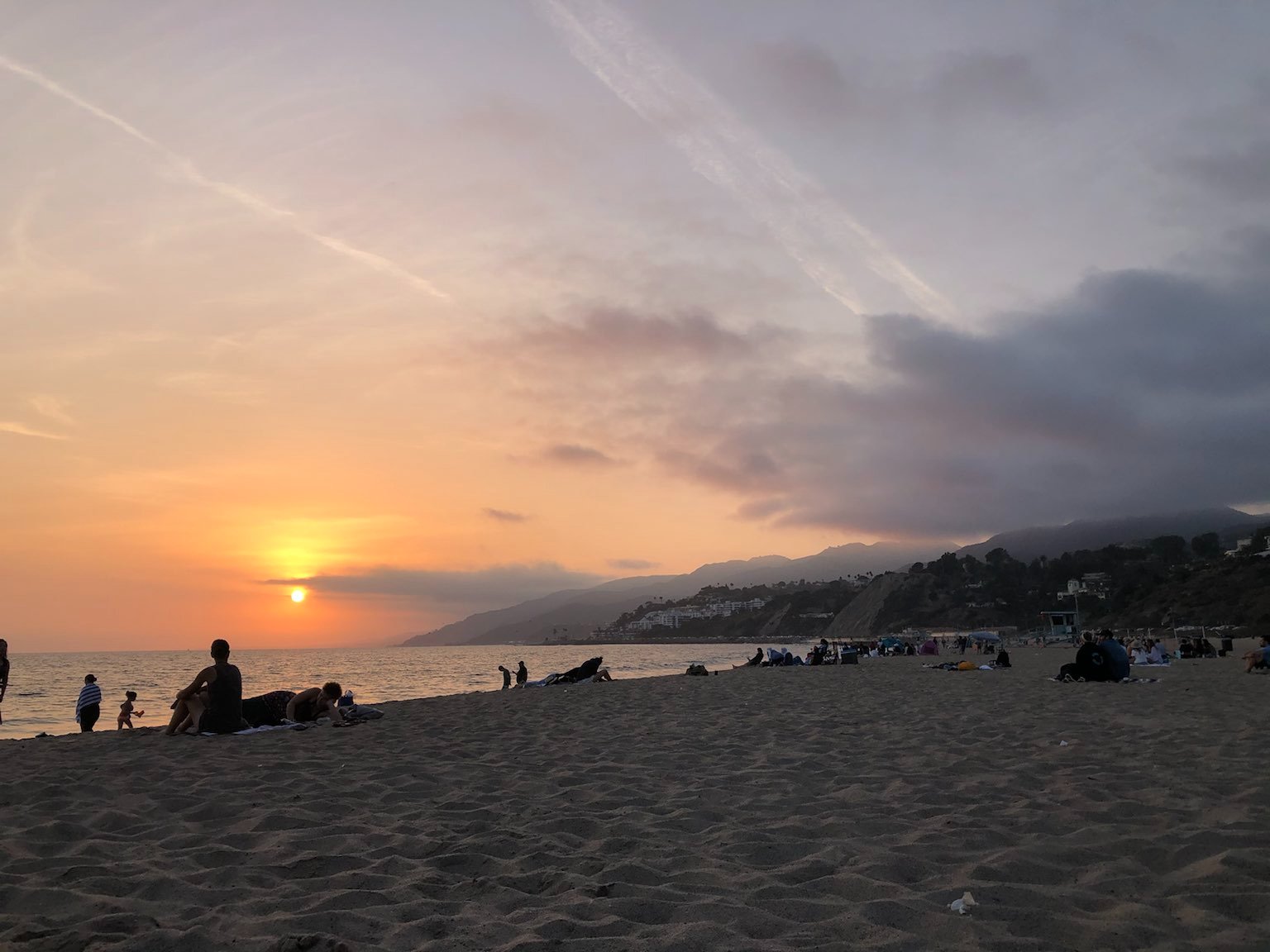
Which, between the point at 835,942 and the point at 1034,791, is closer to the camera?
the point at 835,942

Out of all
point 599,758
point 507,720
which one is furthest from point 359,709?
point 599,758

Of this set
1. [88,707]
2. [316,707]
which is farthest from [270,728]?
[88,707]

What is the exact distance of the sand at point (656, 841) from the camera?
3.45m

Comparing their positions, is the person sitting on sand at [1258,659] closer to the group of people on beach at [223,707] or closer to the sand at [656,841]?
the sand at [656,841]

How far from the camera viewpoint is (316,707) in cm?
1196

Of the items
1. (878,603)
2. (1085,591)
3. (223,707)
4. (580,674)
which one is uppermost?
(1085,591)

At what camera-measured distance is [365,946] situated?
329 centimetres

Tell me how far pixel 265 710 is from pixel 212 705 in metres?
1.21

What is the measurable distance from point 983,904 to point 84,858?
4.90m

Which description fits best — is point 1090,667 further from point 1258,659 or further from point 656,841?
point 656,841

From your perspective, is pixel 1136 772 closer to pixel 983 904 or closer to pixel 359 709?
pixel 983 904

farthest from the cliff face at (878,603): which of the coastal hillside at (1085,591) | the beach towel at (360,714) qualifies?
the beach towel at (360,714)

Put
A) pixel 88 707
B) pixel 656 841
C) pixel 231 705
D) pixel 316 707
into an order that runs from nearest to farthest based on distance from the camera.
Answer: pixel 656 841
pixel 231 705
pixel 316 707
pixel 88 707

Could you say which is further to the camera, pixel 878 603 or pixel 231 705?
pixel 878 603
